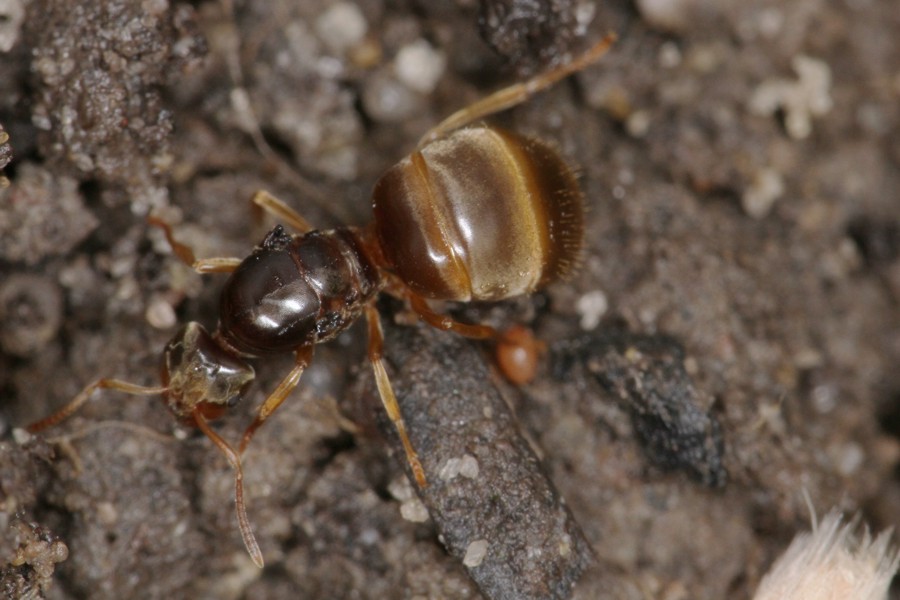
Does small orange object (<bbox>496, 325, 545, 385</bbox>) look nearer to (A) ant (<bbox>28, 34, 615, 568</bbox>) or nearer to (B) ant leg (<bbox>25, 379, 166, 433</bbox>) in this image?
(A) ant (<bbox>28, 34, 615, 568</bbox>)

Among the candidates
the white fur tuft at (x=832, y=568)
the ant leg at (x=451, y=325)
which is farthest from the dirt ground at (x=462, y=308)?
the white fur tuft at (x=832, y=568)

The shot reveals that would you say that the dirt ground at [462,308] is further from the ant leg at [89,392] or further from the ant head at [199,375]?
the ant head at [199,375]

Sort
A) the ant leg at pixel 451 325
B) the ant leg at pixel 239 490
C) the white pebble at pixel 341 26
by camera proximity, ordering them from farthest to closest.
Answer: the white pebble at pixel 341 26 < the ant leg at pixel 451 325 < the ant leg at pixel 239 490

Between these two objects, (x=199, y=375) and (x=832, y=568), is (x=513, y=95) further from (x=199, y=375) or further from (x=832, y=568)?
(x=832, y=568)

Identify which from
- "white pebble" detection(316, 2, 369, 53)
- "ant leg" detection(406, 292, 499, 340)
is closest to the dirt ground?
"white pebble" detection(316, 2, 369, 53)

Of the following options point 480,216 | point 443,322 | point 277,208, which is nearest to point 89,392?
point 277,208

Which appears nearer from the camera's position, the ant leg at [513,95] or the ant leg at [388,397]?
the ant leg at [388,397]
